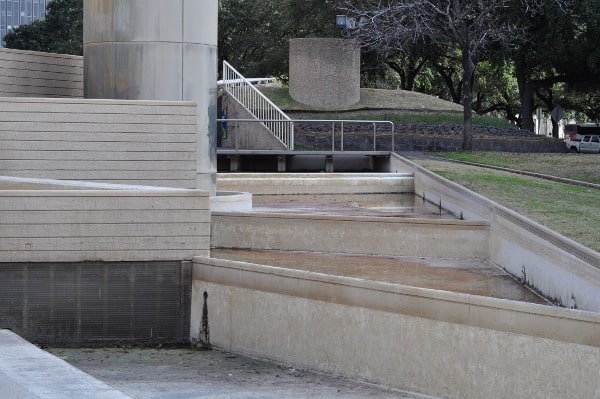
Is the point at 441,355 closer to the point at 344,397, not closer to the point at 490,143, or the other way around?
the point at 344,397

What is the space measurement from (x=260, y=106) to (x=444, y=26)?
6.10m

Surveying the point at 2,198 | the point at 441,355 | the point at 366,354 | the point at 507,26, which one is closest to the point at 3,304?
the point at 2,198

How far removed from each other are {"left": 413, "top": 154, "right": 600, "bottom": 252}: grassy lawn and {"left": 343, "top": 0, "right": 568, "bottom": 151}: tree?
13.6ft

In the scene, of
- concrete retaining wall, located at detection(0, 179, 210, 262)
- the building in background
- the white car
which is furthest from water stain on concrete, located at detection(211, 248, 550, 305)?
the building in background

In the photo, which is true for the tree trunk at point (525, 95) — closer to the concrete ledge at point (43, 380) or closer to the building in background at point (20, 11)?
the concrete ledge at point (43, 380)

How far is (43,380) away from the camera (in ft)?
20.2

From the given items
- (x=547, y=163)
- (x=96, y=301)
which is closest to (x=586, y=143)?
(x=547, y=163)

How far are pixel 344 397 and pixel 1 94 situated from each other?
39.1ft

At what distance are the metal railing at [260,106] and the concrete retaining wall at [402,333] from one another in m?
→ 16.8

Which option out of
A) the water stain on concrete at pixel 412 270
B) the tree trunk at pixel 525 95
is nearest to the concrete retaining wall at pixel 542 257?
the water stain on concrete at pixel 412 270

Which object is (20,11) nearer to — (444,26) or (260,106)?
(260,106)

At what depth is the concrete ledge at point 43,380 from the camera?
5652mm

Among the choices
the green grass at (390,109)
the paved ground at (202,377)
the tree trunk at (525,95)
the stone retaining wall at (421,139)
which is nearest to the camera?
the paved ground at (202,377)

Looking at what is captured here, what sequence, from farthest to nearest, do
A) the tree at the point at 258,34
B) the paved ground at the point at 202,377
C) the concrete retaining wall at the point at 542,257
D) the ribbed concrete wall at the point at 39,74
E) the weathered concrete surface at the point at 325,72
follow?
the tree at the point at 258,34 → the weathered concrete surface at the point at 325,72 → the ribbed concrete wall at the point at 39,74 → the concrete retaining wall at the point at 542,257 → the paved ground at the point at 202,377
